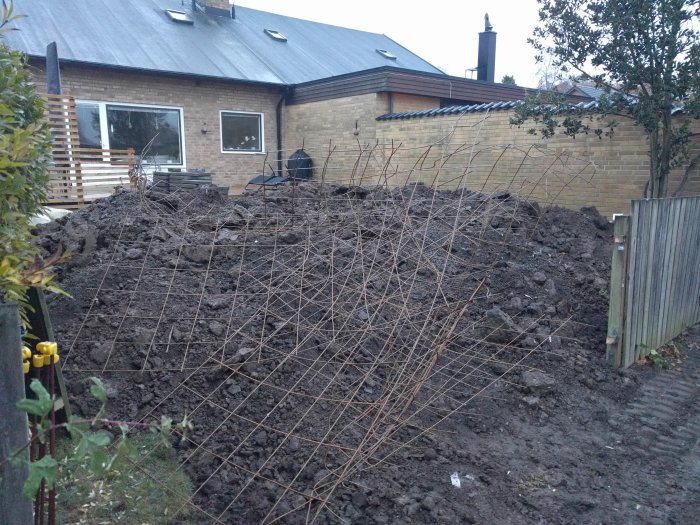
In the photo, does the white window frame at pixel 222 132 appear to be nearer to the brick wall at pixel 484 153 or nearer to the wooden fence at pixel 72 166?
the brick wall at pixel 484 153

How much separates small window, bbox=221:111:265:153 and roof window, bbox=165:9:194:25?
3638 mm

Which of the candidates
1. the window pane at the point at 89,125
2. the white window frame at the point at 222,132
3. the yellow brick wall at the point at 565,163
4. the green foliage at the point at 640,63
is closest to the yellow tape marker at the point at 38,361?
the yellow brick wall at the point at 565,163

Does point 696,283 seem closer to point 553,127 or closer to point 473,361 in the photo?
point 473,361

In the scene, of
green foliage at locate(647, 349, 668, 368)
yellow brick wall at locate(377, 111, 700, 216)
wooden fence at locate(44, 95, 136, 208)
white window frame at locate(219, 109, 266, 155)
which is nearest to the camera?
green foliage at locate(647, 349, 668, 368)

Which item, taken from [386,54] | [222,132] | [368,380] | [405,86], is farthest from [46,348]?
[386,54]

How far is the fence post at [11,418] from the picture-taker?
178 centimetres

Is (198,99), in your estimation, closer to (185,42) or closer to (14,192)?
(185,42)

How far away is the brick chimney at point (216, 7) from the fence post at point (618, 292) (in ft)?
54.7

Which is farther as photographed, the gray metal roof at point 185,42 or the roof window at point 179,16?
the roof window at point 179,16

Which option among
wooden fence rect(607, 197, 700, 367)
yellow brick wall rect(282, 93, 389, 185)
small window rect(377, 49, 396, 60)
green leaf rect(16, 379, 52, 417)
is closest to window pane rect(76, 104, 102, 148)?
yellow brick wall rect(282, 93, 389, 185)

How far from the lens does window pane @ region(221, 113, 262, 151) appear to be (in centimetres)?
1512

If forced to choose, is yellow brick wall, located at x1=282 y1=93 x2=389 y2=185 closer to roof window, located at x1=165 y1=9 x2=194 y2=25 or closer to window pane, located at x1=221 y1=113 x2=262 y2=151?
window pane, located at x1=221 y1=113 x2=262 y2=151

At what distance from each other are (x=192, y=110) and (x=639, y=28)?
10448mm

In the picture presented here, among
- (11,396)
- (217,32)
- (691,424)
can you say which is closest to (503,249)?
(691,424)
